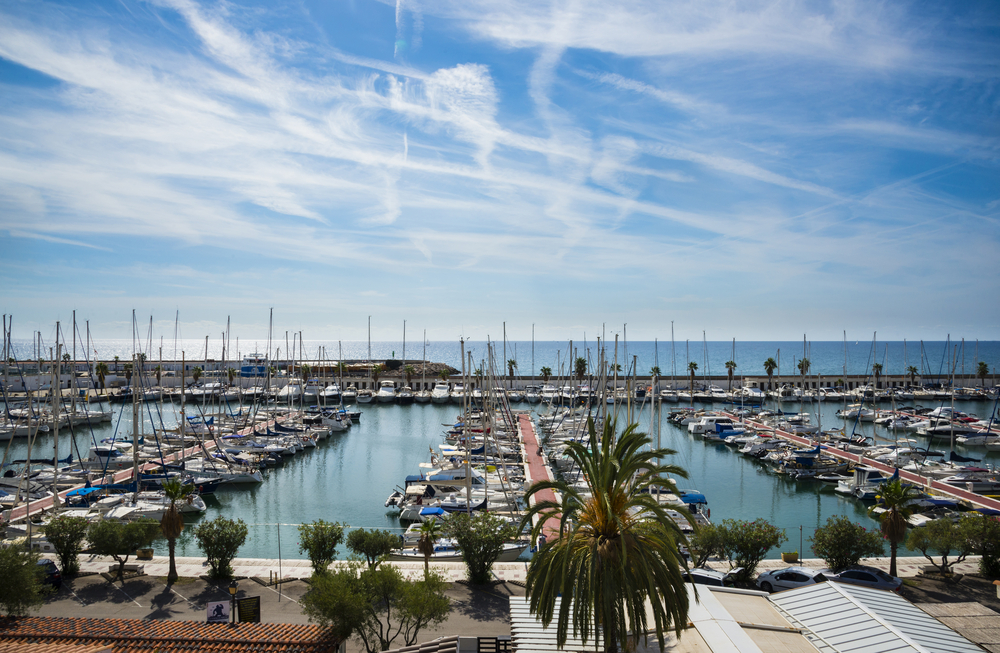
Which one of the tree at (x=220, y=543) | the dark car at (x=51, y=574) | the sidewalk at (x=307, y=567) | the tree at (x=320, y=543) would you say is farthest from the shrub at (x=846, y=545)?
the dark car at (x=51, y=574)

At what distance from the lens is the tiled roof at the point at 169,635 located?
20.4 meters

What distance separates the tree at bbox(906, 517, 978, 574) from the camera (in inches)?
1200

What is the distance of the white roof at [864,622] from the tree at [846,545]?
26.2ft

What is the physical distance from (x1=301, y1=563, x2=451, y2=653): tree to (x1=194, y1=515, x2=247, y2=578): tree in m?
10.0

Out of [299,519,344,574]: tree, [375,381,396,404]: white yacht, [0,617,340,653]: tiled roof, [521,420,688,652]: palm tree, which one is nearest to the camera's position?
[521,420,688,652]: palm tree

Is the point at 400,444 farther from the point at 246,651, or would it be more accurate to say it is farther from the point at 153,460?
the point at 246,651

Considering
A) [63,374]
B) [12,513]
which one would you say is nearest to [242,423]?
[12,513]

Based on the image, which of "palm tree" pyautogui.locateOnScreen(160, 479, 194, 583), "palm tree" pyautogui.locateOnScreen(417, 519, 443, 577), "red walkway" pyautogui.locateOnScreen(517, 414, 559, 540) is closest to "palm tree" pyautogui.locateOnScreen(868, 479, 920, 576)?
"red walkway" pyautogui.locateOnScreen(517, 414, 559, 540)

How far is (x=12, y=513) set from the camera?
43.5 metres

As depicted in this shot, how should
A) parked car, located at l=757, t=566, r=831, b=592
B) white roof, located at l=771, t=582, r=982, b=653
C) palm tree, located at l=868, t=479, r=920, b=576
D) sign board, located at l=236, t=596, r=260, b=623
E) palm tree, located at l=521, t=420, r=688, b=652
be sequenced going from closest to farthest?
palm tree, located at l=521, t=420, r=688, b=652 < white roof, located at l=771, t=582, r=982, b=653 < sign board, located at l=236, t=596, r=260, b=623 < parked car, located at l=757, t=566, r=831, b=592 < palm tree, located at l=868, t=479, r=920, b=576

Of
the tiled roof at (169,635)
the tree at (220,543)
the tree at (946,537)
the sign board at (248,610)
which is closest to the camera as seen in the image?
the tiled roof at (169,635)

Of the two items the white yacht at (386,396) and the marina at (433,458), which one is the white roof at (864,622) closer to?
the marina at (433,458)

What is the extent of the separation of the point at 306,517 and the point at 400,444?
99.4 ft

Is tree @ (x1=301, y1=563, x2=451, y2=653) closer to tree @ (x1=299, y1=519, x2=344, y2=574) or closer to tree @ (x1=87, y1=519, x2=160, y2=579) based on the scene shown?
Answer: tree @ (x1=299, y1=519, x2=344, y2=574)
